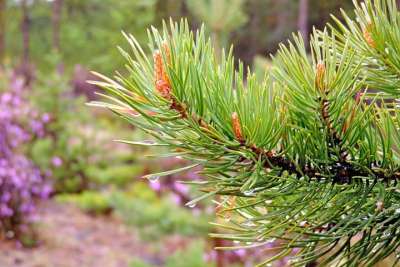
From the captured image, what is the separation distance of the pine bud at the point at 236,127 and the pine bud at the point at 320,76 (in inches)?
3.4

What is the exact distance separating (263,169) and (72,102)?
7.48m

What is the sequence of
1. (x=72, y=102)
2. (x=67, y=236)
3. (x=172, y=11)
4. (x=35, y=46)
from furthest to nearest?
1. (x=35, y=46)
2. (x=172, y=11)
3. (x=72, y=102)
4. (x=67, y=236)

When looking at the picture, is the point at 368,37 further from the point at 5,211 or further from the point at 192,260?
the point at 5,211

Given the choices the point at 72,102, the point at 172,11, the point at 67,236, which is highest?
the point at 172,11

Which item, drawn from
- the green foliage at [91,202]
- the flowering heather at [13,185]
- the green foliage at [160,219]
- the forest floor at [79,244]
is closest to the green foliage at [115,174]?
the green foliage at [91,202]

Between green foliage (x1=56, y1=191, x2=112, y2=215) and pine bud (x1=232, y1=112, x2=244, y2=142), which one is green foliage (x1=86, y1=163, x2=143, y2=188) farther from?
pine bud (x1=232, y1=112, x2=244, y2=142)

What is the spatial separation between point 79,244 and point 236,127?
531 cm

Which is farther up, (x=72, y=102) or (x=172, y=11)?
(x=172, y=11)

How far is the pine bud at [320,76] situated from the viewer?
53 centimetres

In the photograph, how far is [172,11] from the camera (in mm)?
15211

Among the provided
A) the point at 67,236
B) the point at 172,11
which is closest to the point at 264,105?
the point at 67,236

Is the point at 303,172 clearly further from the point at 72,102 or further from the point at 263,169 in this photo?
the point at 72,102

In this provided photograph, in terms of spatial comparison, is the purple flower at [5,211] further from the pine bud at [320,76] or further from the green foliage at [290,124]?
the pine bud at [320,76]

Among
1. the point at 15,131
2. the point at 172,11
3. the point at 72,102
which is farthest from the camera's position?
the point at 172,11
